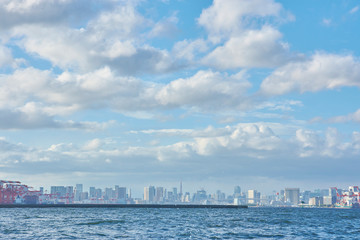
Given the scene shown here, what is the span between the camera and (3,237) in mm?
64625

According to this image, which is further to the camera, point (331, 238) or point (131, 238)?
point (331, 238)

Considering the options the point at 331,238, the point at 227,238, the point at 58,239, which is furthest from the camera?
the point at 331,238

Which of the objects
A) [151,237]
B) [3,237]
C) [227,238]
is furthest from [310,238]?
[3,237]

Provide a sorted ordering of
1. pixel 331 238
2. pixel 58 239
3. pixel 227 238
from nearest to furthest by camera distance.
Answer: pixel 58 239, pixel 227 238, pixel 331 238

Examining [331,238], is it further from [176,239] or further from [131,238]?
[131,238]

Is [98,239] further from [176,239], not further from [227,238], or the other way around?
[227,238]

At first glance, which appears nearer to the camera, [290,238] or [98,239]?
[98,239]

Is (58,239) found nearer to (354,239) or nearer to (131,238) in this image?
(131,238)

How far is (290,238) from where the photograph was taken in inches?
2650

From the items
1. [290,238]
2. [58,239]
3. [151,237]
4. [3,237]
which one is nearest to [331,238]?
[290,238]

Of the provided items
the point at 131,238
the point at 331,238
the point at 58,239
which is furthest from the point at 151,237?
the point at 331,238

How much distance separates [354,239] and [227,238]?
74.6ft

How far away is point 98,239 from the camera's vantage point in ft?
205

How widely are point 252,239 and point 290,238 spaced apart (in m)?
7.05
